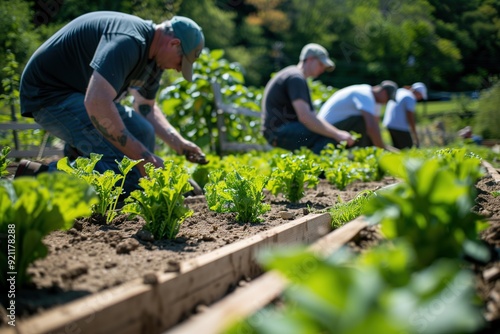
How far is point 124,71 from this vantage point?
3832 mm

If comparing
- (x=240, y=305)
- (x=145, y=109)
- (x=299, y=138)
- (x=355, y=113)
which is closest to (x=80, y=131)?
(x=145, y=109)

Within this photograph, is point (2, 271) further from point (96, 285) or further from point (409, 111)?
point (409, 111)

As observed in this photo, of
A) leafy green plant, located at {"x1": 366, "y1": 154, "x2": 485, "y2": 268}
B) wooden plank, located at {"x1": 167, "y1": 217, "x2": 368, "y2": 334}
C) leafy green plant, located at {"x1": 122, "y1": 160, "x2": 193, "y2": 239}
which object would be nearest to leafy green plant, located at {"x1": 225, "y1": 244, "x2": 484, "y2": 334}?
wooden plank, located at {"x1": 167, "y1": 217, "x2": 368, "y2": 334}

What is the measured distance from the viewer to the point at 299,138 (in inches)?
259

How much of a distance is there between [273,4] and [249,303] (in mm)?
35033

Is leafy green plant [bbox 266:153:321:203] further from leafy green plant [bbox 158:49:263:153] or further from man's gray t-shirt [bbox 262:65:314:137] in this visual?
leafy green plant [bbox 158:49:263:153]

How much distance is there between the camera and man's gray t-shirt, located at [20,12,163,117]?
380 centimetres

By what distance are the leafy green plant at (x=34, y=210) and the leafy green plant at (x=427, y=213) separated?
3.32ft

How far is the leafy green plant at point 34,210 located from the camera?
184 cm

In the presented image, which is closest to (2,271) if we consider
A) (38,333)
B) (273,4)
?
(38,333)

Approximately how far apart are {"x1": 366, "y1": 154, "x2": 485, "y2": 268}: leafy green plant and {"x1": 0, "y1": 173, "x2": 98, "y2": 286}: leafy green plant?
1.01 meters

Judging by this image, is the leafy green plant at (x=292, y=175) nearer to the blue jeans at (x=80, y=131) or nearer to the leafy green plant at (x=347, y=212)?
the leafy green plant at (x=347, y=212)

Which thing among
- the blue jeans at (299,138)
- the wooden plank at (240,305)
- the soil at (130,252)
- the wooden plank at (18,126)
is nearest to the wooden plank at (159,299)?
the soil at (130,252)

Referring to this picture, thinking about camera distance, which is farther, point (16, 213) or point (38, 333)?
point (16, 213)
